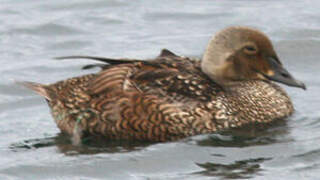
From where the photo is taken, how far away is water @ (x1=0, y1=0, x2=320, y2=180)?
9.95m

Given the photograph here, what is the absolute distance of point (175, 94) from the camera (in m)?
10.6

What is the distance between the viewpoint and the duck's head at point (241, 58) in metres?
10.9

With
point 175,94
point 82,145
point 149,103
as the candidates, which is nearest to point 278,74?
point 175,94

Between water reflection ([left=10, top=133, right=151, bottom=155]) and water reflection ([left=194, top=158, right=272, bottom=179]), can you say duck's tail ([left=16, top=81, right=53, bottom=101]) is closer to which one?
water reflection ([left=10, top=133, right=151, bottom=155])

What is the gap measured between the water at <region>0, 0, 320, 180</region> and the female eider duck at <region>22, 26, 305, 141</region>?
0.16 metres

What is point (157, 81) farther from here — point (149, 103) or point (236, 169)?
point (236, 169)

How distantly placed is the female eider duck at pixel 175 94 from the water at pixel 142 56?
16 cm

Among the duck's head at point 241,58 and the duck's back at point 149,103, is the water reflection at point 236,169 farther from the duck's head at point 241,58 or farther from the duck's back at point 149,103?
the duck's head at point 241,58

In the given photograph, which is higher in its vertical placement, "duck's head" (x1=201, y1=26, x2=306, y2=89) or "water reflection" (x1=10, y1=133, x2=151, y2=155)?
"duck's head" (x1=201, y1=26, x2=306, y2=89)

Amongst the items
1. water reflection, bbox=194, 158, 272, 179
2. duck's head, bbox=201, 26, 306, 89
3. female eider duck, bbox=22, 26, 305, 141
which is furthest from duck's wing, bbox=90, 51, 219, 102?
water reflection, bbox=194, 158, 272, 179

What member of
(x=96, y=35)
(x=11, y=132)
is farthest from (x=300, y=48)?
(x=11, y=132)

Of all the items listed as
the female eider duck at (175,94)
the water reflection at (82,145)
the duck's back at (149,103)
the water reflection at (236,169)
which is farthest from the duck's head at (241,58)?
the water reflection at (236,169)

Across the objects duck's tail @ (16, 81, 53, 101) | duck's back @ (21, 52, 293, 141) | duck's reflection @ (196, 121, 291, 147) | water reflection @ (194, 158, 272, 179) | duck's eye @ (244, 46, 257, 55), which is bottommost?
water reflection @ (194, 158, 272, 179)

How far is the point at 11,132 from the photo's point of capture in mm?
11484
